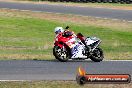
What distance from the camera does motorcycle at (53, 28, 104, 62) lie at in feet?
56.3

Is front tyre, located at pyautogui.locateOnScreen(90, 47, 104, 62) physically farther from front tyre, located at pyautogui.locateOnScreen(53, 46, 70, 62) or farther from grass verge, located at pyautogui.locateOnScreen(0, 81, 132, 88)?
grass verge, located at pyautogui.locateOnScreen(0, 81, 132, 88)

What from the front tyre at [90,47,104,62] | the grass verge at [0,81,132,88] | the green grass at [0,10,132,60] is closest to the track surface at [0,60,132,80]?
the front tyre at [90,47,104,62]

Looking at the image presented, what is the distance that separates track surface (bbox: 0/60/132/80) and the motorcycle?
21cm

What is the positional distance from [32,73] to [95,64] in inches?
111

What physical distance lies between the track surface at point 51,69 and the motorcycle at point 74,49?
0.70 ft

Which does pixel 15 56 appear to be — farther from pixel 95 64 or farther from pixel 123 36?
pixel 123 36

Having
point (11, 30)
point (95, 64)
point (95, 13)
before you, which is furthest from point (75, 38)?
point (95, 13)

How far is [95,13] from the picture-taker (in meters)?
43.3

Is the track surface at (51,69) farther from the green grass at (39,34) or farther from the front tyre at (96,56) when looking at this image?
the green grass at (39,34)

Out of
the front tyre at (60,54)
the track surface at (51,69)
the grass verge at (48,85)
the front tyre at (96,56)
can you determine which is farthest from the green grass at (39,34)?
the grass verge at (48,85)

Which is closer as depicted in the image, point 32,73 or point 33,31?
point 32,73

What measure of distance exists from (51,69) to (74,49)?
6.85 feet

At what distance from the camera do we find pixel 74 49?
17406mm

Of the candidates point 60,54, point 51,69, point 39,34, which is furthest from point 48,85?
point 39,34
